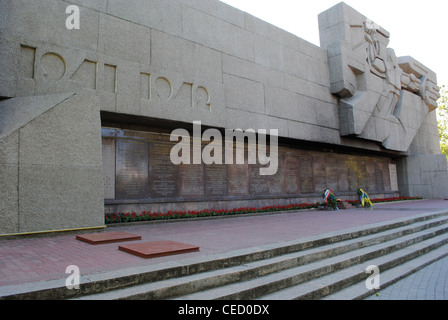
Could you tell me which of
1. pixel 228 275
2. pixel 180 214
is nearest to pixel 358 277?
pixel 228 275

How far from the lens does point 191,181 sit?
36.3ft

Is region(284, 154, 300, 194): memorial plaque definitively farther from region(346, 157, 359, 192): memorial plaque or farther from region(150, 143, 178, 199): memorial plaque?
region(150, 143, 178, 199): memorial plaque

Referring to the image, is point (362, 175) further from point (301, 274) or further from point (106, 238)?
point (106, 238)

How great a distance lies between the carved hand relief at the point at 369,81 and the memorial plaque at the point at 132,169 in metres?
10.5

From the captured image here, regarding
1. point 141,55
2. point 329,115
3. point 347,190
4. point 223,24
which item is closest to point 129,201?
point 141,55

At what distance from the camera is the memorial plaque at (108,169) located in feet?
30.4

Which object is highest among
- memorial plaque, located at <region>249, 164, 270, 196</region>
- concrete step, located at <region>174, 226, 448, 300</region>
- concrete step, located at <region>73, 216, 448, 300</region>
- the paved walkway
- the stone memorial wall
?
the stone memorial wall

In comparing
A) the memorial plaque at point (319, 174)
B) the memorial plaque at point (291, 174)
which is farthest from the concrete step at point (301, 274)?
the memorial plaque at point (319, 174)

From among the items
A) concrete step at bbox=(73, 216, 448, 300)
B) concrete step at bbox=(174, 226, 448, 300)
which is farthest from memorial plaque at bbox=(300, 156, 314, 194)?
concrete step at bbox=(73, 216, 448, 300)

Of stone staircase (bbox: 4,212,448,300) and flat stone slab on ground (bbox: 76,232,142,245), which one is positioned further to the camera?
flat stone slab on ground (bbox: 76,232,142,245)

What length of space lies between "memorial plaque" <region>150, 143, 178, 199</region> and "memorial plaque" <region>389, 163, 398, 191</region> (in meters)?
17.4

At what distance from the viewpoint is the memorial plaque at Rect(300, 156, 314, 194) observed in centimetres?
1538

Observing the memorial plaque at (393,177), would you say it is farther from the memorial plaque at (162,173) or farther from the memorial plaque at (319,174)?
the memorial plaque at (162,173)

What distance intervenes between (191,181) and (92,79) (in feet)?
15.0
